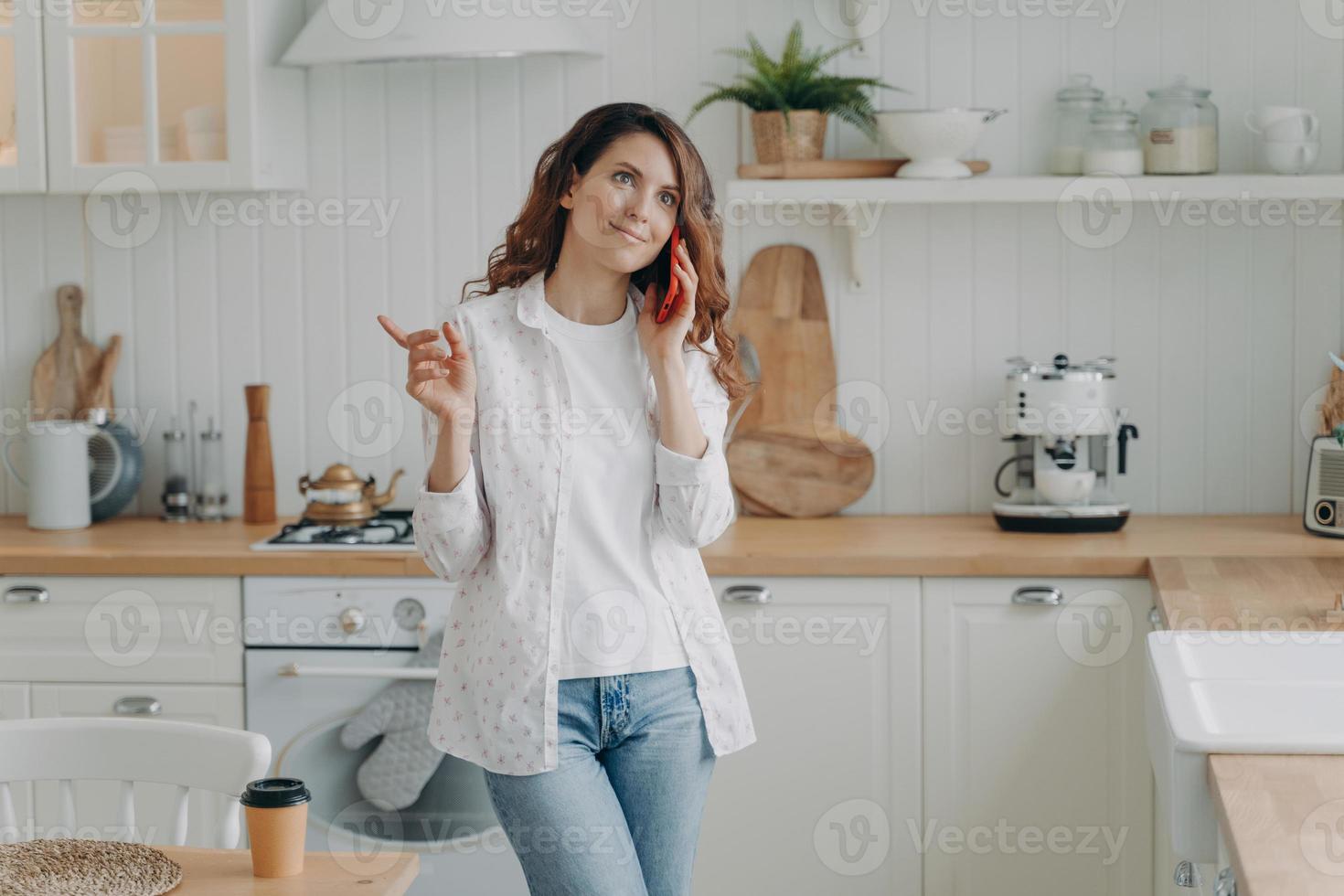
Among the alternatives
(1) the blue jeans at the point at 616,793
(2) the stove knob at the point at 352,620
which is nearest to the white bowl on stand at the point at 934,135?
(2) the stove knob at the point at 352,620

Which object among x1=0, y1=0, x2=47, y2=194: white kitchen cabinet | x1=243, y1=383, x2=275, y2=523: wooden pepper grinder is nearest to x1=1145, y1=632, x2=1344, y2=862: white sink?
x1=243, y1=383, x2=275, y2=523: wooden pepper grinder

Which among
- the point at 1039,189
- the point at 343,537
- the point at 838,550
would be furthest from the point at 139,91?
the point at 1039,189

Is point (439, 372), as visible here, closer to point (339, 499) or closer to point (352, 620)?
point (352, 620)

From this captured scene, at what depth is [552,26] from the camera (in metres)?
2.73

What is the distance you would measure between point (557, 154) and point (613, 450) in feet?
1.22

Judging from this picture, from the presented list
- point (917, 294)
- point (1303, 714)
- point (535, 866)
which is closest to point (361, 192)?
point (917, 294)

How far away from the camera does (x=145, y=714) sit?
2.74 m

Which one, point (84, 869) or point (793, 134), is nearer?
point (84, 869)

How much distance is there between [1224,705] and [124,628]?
1.95 meters

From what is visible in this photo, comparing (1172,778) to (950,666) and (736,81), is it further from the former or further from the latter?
(736,81)

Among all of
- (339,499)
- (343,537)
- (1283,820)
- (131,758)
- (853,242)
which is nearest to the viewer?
(1283,820)

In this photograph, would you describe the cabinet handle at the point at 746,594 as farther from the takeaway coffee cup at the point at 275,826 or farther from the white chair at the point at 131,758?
the takeaway coffee cup at the point at 275,826

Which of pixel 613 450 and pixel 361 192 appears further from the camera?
pixel 361 192

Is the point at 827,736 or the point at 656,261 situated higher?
the point at 656,261
